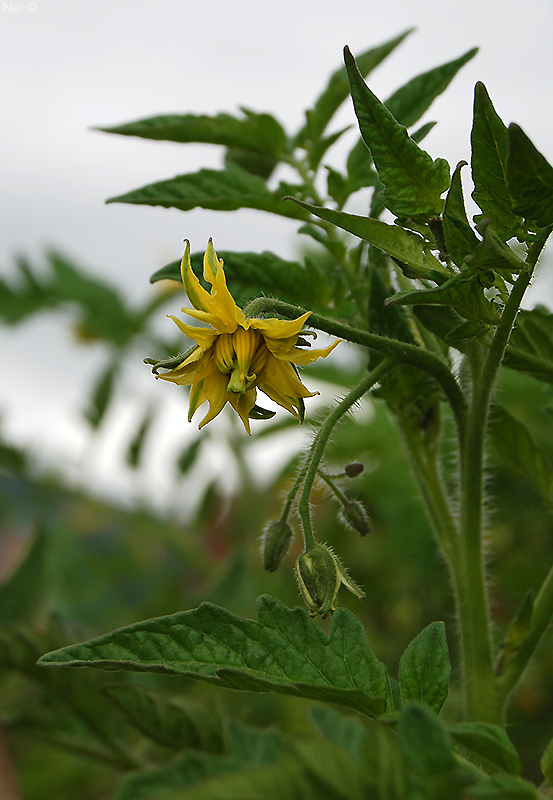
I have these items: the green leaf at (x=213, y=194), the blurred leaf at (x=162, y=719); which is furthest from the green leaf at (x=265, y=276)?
the blurred leaf at (x=162, y=719)

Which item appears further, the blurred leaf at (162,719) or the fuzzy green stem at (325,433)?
the blurred leaf at (162,719)

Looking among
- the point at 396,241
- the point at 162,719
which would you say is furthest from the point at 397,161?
the point at 162,719

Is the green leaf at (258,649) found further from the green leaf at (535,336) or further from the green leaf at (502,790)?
the green leaf at (535,336)

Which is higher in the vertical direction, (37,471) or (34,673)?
(37,471)

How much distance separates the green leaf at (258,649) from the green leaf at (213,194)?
0.45 m

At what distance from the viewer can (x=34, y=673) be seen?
1004 mm

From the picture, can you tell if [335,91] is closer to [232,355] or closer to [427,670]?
[232,355]

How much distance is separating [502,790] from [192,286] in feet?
1.55

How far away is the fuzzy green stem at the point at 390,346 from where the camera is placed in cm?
66

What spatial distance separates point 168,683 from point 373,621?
841mm

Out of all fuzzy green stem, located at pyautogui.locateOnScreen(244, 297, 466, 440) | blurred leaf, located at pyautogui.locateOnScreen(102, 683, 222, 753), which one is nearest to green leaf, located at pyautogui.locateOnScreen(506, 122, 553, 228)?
fuzzy green stem, located at pyautogui.locateOnScreen(244, 297, 466, 440)

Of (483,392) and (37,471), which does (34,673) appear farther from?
(37,471)

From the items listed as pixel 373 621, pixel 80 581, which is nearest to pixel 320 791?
pixel 80 581

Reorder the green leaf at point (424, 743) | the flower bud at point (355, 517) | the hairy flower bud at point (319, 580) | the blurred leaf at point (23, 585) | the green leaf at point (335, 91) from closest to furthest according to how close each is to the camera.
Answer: the green leaf at point (424, 743) → the hairy flower bud at point (319, 580) → the flower bud at point (355, 517) → the green leaf at point (335, 91) → the blurred leaf at point (23, 585)
